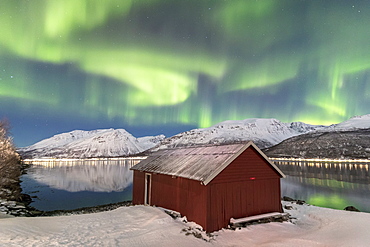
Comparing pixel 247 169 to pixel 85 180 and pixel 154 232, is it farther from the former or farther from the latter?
pixel 85 180

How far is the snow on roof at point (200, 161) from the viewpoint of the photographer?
47.8 feet

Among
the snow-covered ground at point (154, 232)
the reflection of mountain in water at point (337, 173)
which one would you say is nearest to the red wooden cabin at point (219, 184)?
the snow-covered ground at point (154, 232)

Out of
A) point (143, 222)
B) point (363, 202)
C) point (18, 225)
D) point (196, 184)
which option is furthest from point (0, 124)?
point (363, 202)

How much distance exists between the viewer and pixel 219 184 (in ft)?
48.2

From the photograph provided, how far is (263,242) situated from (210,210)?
347 centimetres

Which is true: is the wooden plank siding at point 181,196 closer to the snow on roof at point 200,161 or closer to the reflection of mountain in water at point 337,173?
the snow on roof at point 200,161

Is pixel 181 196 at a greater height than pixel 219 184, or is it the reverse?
pixel 219 184

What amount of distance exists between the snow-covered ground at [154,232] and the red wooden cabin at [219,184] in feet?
3.88

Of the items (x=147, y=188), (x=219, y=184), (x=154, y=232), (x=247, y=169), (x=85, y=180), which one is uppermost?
(x=247, y=169)

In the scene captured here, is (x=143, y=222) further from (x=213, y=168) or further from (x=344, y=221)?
(x=344, y=221)

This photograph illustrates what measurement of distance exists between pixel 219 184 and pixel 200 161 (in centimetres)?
264

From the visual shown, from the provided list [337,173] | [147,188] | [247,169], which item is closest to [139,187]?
[147,188]

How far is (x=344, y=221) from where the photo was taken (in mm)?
17141

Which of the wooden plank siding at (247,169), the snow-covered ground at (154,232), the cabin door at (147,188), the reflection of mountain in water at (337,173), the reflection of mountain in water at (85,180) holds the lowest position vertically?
the reflection of mountain in water at (85,180)
